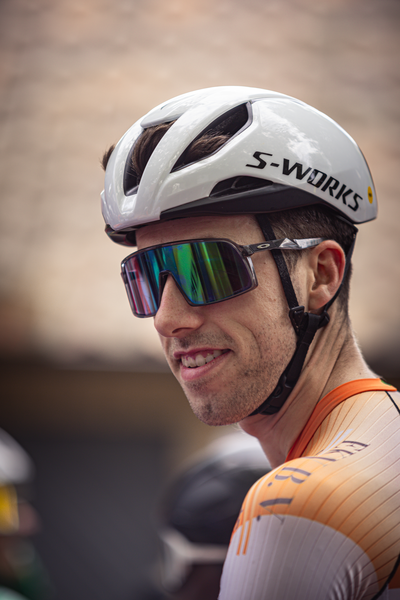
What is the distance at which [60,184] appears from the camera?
14156 millimetres

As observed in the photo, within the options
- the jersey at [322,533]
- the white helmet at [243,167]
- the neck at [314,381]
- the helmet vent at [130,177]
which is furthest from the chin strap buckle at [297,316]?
the helmet vent at [130,177]

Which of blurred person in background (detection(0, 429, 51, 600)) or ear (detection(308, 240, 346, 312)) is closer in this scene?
ear (detection(308, 240, 346, 312))

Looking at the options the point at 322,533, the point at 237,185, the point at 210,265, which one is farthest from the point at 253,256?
the point at 322,533

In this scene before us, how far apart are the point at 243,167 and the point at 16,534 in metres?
5.03

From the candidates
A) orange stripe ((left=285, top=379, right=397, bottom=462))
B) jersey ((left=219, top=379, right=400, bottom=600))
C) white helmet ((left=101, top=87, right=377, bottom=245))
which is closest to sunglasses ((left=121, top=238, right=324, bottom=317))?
white helmet ((left=101, top=87, right=377, bottom=245))

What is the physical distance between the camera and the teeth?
210 cm

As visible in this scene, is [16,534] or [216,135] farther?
[16,534]

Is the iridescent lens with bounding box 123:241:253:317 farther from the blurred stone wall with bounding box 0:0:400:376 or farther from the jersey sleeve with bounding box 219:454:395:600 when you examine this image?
the blurred stone wall with bounding box 0:0:400:376

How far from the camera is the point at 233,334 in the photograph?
2.04 metres

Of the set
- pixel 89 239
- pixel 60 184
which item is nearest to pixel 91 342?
pixel 89 239

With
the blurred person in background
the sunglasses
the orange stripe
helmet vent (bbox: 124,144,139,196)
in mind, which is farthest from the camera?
the blurred person in background

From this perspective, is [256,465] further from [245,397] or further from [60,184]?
[60,184]

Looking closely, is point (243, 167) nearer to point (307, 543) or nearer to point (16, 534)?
point (307, 543)

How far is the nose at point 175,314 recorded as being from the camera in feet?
6.87
